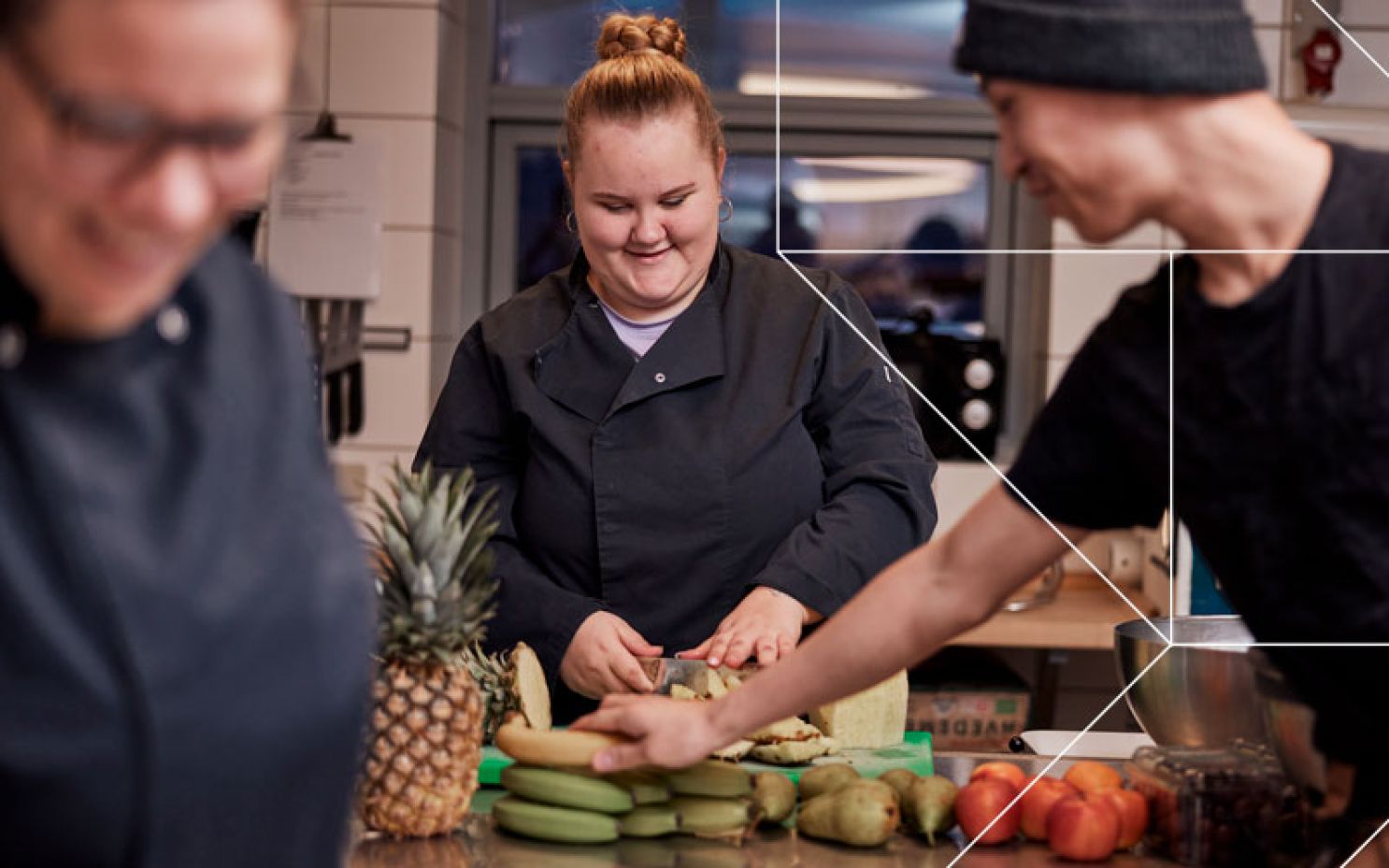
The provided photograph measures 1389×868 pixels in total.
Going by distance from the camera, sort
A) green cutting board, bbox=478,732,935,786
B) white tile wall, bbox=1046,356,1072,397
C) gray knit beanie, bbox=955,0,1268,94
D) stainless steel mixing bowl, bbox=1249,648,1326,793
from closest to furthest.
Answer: gray knit beanie, bbox=955,0,1268,94
stainless steel mixing bowl, bbox=1249,648,1326,793
green cutting board, bbox=478,732,935,786
white tile wall, bbox=1046,356,1072,397

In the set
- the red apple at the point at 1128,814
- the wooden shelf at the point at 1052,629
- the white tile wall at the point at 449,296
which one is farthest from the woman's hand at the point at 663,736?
the white tile wall at the point at 449,296

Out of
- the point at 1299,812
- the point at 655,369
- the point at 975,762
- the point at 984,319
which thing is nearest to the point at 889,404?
the point at 655,369

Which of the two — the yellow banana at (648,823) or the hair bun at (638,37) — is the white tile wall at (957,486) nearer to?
the hair bun at (638,37)

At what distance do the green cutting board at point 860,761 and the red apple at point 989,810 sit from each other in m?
0.14

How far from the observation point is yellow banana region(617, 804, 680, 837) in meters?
1.37

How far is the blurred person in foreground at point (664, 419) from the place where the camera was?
5.76 ft

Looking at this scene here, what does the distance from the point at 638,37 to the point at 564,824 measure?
0.92 metres

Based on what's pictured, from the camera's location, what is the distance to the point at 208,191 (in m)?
0.76

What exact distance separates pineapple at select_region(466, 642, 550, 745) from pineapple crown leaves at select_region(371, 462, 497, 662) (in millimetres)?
215

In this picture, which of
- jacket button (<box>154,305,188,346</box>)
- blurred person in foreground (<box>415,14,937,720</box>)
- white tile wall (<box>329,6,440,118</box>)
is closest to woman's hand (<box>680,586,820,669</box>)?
blurred person in foreground (<box>415,14,937,720</box>)

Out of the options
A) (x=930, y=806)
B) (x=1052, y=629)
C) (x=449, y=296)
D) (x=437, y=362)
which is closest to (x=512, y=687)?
(x=930, y=806)

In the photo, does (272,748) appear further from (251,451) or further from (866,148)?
(866,148)

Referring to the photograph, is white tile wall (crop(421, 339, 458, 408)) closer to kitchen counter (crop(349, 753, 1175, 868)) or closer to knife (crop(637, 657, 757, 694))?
knife (crop(637, 657, 757, 694))

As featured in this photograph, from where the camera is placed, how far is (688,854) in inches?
52.9
